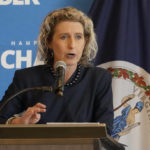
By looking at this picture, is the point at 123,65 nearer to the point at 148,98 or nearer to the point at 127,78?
the point at 127,78

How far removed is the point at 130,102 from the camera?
2598mm

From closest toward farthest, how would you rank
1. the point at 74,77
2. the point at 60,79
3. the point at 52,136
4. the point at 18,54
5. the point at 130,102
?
the point at 52,136, the point at 60,79, the point at 74,77, the point at 130,102, the point at 18,54

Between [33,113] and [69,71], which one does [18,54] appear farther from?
[33,113]

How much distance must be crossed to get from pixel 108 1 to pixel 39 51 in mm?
689

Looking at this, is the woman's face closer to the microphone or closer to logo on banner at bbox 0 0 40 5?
the microphone

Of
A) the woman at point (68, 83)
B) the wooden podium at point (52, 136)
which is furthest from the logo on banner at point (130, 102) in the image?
the wooden podium at point (52, 136)

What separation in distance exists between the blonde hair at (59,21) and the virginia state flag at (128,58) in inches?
14.8

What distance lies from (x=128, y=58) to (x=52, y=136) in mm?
1495

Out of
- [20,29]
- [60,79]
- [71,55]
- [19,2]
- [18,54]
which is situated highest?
[19,2]

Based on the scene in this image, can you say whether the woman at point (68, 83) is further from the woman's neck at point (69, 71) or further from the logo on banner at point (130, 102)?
the logo on banner at point (130, 102)

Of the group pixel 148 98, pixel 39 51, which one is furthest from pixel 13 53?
pixel 148 98

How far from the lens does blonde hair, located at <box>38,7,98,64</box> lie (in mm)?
2027

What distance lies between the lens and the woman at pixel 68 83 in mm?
1877

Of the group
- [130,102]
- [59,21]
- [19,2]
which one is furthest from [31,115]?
[19,2]
